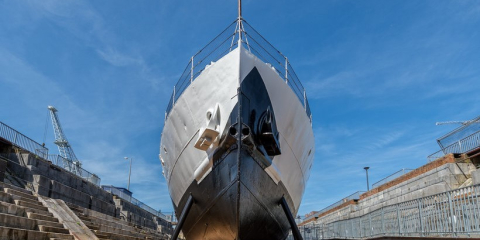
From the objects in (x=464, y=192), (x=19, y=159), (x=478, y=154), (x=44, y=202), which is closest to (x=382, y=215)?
(x=464, y=192)

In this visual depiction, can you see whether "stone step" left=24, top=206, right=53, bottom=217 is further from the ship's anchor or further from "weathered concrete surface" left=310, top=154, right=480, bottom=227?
"weathered concrete surface" left=310, top=154, right=480, bottom=227

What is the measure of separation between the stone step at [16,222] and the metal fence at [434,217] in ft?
28.0

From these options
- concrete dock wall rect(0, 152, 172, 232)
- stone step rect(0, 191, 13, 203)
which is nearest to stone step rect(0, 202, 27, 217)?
stone step rect(0, 191, 13, 203)

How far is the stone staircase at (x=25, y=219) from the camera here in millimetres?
6512

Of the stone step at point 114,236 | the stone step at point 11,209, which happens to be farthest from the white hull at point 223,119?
the stone step at point 11,209

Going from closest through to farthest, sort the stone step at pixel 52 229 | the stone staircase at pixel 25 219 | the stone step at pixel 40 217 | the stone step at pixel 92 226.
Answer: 1. the stone staircase at pixel 25 219
2. the stone step at pixel 52 229
3. the stone step at pixel 40 217
4. the stone step at pixel 92 226

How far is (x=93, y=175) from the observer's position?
23.0 m

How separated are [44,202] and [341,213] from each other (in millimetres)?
22786

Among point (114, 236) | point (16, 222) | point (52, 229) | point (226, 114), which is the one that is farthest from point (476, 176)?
point (16, 222)

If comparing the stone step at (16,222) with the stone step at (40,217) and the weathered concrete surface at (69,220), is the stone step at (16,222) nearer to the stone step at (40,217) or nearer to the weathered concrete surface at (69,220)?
the stone step at (40,217)

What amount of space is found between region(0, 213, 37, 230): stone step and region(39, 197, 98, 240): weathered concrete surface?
1105 millimetres

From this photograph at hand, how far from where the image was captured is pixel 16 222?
22.6 ft

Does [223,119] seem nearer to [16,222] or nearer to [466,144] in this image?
[16,222]

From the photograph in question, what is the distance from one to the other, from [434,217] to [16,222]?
8.88 m
